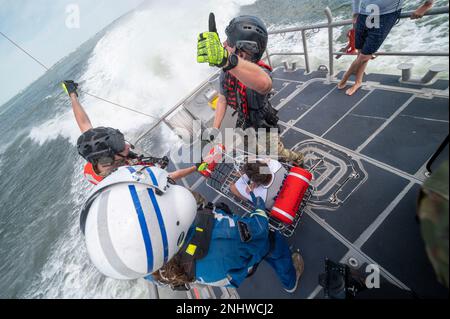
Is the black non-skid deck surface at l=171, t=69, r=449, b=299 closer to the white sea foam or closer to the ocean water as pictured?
the ocean water

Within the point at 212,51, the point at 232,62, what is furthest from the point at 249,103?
the point at 212,51

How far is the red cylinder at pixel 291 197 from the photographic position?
241cm

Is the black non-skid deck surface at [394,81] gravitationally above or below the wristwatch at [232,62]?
below

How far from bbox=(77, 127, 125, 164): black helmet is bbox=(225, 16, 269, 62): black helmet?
1.81 meters

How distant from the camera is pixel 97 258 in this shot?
1515 millimetres

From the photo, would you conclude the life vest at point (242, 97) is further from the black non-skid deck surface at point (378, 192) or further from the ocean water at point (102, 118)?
the ocean water at point (102, 118)

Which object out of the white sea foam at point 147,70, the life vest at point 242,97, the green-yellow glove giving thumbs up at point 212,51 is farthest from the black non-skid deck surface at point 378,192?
the white sea foam at point 147,70

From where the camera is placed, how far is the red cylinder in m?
2.41

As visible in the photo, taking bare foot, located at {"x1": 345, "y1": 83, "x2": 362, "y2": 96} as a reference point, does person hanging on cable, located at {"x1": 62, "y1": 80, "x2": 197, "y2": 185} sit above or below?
above

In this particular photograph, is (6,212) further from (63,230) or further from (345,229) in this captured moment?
(345,229)

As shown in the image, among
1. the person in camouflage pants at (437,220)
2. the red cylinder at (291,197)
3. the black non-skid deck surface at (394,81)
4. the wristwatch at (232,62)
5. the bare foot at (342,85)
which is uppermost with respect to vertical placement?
the wristwatch at (232,62)

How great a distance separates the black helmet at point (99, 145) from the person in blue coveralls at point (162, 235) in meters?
0.86

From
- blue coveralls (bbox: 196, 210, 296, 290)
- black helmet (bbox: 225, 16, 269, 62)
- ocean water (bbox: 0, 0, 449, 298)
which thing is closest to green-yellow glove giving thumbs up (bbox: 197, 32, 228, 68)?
black helmet (bbox: 225, 16, 269, 62)
